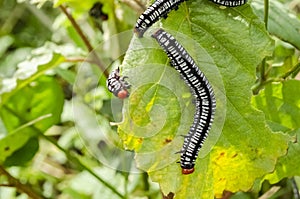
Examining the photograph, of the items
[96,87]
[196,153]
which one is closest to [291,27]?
[196,153]

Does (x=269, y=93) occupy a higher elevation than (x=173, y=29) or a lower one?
lower

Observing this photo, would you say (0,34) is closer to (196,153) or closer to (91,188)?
(91,188)

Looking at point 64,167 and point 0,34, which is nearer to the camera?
point 64,167

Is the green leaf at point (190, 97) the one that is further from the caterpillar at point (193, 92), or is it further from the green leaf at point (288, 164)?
the green leaf at point (288, 164)

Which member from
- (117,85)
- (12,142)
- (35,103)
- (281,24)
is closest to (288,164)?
(281,24)

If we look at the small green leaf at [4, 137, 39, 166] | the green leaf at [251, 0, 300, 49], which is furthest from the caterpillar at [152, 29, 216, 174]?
the small green leaf at [4, 137, 39, 166]

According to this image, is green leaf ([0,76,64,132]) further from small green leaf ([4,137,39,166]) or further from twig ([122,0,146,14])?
twig ([122,0,146,14])

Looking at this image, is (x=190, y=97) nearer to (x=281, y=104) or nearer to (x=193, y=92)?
(x=193, y=92)
